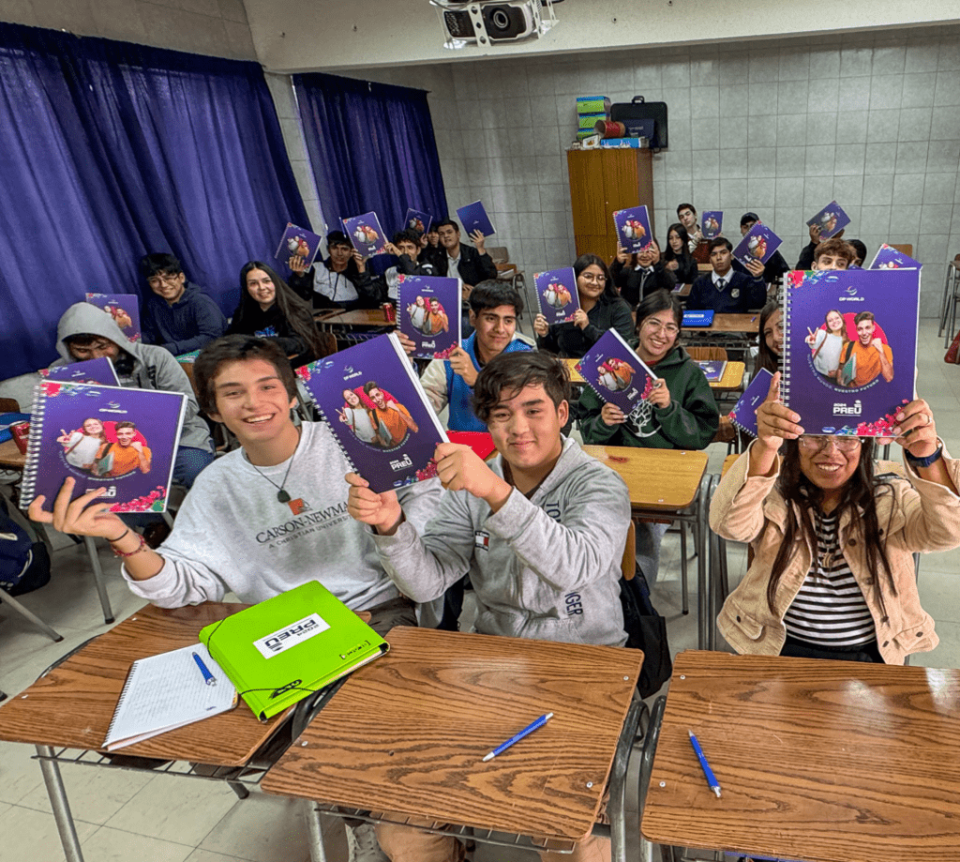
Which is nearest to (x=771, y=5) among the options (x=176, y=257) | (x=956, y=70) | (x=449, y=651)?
→ (x=956, y=70)

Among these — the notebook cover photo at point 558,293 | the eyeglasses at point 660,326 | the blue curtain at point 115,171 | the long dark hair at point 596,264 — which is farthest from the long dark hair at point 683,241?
the eyeglasses at point 660,326

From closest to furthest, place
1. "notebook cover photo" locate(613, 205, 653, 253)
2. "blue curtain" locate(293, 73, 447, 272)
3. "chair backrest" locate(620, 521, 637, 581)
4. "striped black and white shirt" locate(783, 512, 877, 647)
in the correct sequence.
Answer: "striped black and white shirt" locate(783, 512, 877, 647)
"chair backrest" locate(620, 521, 637, 581)
"notebook cover photo" locate(613, 205, 653, 253)
"blue curtain" locate(293, 73, 447, 272)

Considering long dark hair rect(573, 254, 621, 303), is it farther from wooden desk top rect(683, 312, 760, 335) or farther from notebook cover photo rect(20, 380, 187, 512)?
notebook cover photo rect(20, 380, 187, 512)

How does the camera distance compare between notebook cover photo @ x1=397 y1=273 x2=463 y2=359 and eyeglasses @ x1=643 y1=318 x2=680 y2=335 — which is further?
notebook cover photo @ x1=397 y1=273 x2=463 y2=359

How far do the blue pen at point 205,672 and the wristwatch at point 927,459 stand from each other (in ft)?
4.51

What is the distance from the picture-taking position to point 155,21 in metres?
4.64

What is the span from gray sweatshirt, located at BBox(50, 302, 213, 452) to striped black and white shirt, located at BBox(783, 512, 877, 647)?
2.71 metres

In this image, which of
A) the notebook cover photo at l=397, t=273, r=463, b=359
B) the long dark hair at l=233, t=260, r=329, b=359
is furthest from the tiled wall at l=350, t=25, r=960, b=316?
the notebook cover photo at l=397, t=273, r=463, b=359

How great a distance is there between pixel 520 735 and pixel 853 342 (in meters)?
0.84

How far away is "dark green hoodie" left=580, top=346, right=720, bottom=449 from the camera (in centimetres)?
267

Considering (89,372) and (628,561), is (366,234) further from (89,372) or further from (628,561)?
(628,561)

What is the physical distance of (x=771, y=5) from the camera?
4.74 m

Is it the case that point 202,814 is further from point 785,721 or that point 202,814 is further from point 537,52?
point 537,52

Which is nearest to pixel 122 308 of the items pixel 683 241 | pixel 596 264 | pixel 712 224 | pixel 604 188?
pixel 596 264
